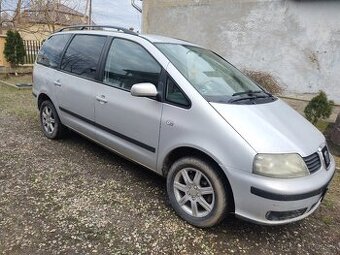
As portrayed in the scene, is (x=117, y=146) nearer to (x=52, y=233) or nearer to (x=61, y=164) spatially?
(x=61, y=164)

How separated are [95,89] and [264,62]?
25.6 ft

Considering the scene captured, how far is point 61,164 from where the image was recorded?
4262 millimetres

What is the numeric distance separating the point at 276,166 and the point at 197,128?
2.44 feet

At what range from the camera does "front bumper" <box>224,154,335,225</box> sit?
8.39 feet

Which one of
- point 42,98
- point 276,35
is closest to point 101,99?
point 42,98

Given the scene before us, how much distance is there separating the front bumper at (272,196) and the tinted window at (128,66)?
4.46 feet

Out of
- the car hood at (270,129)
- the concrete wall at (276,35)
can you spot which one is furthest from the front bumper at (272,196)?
the concrete wall at (276,35)

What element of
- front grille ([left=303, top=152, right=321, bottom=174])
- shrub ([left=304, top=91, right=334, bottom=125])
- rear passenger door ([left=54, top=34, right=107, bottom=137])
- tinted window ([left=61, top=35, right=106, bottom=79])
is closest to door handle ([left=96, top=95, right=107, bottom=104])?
rear passenger door ([left=54, top=34, right=107, bottom=137])

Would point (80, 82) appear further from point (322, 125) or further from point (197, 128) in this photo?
point (322, 125)

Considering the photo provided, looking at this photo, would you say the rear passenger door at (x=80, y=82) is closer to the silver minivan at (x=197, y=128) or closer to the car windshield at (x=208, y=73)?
the silver minivan at (x=197, y=128)

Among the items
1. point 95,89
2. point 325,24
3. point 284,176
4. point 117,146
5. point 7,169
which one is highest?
point 325,24

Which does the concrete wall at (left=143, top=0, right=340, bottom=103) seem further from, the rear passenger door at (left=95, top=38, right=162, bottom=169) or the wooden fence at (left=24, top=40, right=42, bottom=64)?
the rear passenger door at (left=95, top=38, right=162, bottom=169)

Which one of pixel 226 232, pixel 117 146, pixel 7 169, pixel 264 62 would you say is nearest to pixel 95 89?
pixel 117 146

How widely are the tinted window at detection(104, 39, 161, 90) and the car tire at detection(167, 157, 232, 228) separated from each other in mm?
931
